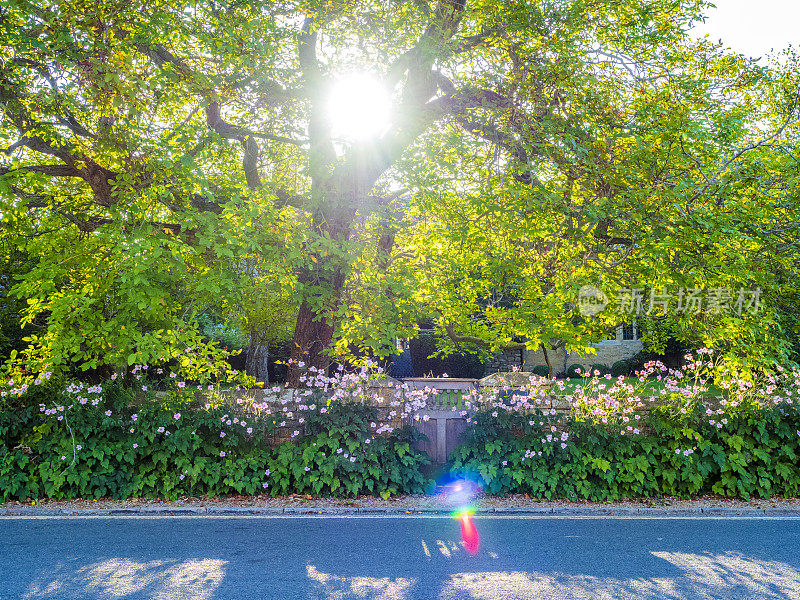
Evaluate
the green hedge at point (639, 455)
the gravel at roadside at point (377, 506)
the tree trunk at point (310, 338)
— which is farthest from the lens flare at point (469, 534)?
the tree trunk at point (310, 338)

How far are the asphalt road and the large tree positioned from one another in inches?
93.2

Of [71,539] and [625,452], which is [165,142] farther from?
[625,452]

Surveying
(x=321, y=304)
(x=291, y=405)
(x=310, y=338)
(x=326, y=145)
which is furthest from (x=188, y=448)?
(x=326, y=145)

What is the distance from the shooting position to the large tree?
7.66 meters

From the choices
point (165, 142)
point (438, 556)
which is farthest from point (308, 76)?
point (438, 556)

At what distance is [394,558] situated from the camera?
5438mm

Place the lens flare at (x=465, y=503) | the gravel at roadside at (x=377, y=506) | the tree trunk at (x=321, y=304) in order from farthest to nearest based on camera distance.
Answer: the tree trunk at (x=321, y=304)
the gravel at roadside at (x=377, y=506)
the lens flare at (x=465, y=503)

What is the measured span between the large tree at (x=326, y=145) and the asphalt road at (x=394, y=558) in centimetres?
237

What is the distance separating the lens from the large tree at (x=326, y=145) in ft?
25.1

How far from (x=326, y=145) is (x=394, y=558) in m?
7.32

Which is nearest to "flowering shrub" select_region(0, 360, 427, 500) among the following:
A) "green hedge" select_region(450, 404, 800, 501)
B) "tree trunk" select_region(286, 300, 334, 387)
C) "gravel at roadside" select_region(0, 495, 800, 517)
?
"gravel at roadside" select_region(0, 495, 800, 517)

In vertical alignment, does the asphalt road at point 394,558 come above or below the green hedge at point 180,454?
below

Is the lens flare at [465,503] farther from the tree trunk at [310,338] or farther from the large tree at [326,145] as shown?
the tree trunk at [310,338]

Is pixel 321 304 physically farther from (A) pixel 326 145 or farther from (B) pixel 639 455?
(B) pixel 639 455
